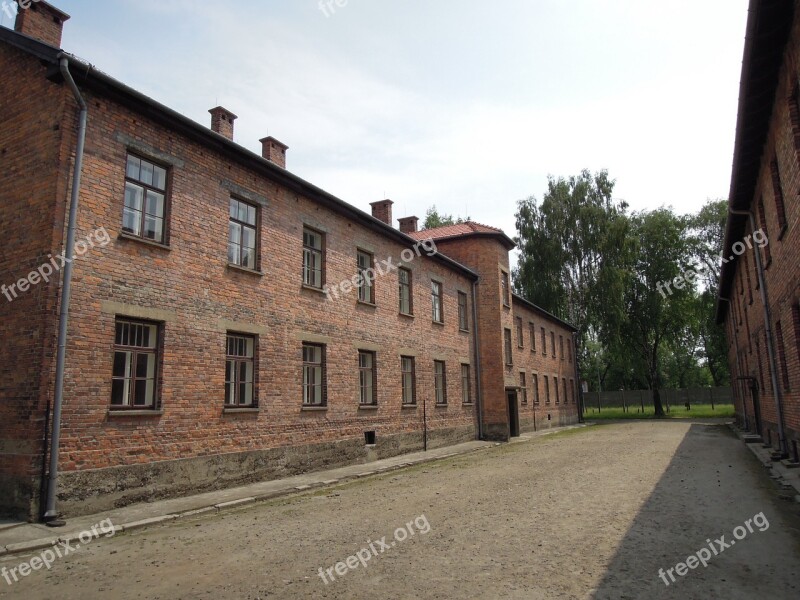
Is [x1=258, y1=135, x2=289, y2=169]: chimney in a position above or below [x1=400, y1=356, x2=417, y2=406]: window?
above

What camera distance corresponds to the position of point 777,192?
35.3 ft

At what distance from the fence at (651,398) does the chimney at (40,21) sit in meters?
50.2

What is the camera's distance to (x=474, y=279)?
82.5 ft

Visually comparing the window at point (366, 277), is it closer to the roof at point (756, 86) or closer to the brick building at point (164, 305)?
the brick building at point (164, 305)

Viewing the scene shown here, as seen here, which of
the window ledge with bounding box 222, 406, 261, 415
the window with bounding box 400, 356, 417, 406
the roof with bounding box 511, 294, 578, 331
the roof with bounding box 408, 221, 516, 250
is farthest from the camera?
the roof with bounding box 511, 294, 578, 331

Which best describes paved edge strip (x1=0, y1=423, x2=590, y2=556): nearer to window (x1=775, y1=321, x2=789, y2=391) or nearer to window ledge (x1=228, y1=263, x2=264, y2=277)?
window ledge (x1=228, y1=263, x2=264, y2=277)

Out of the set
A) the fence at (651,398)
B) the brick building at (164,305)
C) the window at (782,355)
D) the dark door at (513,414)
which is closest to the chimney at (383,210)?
the brick building at (164,305)

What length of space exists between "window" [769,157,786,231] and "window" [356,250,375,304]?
1051cm

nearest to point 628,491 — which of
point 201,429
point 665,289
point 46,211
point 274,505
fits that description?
point 274,505

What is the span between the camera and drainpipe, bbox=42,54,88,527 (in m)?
8.34

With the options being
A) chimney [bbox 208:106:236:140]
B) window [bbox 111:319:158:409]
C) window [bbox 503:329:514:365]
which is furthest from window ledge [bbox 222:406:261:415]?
window [bbox 503:329:514:365]

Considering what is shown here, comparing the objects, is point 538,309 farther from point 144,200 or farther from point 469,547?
point 469,547

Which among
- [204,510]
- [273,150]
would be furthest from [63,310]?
[273,150]

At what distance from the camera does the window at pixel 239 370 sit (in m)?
12.1
